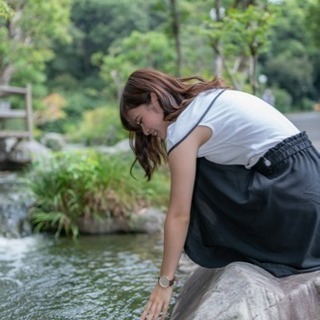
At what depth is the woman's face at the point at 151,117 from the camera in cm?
195

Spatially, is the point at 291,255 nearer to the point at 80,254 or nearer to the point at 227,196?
the point at 227,196

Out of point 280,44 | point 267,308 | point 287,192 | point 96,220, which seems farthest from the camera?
point 280,44

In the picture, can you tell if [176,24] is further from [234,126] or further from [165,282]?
[165,282]

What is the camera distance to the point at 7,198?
6.60 meters

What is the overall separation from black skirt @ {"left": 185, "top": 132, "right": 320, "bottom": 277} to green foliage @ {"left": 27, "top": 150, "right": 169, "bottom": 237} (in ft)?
12.0

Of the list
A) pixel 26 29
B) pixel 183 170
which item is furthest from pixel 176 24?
pixel 183 170

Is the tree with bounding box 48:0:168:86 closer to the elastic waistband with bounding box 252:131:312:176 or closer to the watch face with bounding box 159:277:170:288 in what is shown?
the elastic waistband with bounding box 252:131:312:176

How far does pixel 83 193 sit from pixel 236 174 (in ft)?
13.0

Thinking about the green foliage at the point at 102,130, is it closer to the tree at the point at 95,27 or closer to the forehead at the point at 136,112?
the forehead at the point at 136,112

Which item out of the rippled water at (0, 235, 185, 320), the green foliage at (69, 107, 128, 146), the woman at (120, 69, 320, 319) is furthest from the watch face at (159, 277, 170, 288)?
the green foliage at (69, 107, 128, 146)

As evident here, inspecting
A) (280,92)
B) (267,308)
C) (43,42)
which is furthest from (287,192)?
(280,92)

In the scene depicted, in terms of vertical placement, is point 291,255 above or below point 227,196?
below

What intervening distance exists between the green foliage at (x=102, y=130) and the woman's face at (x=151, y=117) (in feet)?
31.3

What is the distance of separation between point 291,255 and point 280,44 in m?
32.6
